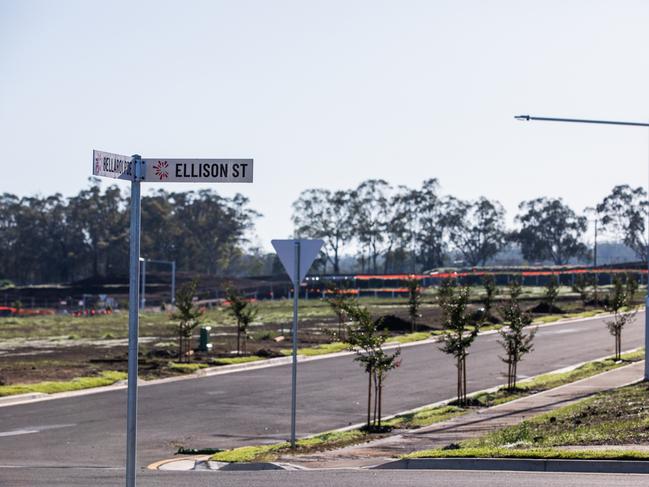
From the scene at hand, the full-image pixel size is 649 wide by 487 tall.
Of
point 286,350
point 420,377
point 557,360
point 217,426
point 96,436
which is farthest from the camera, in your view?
point 286,350

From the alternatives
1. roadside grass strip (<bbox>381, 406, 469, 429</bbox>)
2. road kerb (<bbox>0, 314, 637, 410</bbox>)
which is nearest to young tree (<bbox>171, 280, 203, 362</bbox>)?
road kerb (<bbox>0, 314, 637, 410</bbox>)

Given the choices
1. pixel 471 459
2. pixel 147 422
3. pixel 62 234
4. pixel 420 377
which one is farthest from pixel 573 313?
pixel 62 234

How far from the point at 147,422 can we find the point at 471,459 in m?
9.11

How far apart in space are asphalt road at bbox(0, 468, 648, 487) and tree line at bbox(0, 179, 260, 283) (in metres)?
103

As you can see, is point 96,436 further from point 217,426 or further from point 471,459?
point 471,459

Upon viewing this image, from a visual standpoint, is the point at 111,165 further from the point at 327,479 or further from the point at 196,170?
the point at 327,479

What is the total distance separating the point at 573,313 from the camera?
59.2 metres

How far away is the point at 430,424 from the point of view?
1891 centimetres

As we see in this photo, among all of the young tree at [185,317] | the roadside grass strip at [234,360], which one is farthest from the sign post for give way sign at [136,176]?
the young tree at [185,317]

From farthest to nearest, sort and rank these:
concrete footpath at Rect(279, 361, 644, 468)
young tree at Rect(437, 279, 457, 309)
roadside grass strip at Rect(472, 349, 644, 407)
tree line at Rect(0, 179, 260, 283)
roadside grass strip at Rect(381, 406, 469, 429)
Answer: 1. tree line at Rect(0, 179, 260, 283)
2. young tree at Rect(437, 279, 457, 309)
3. roadside grass strip at Rect(472, 349, 644, 407)
4. roadside grass strip at Rect(381, 406, 469, 429)
5. concrete footpath at Rect(279, 361, 644, 468)

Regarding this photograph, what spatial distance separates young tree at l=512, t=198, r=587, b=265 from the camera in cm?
12106

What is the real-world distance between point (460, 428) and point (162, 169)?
1248 centimetres

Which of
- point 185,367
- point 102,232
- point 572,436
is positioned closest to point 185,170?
point 572,436

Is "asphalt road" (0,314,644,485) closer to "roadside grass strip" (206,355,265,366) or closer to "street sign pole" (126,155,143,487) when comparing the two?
"roadside grass strip" (206,355,265,366)
